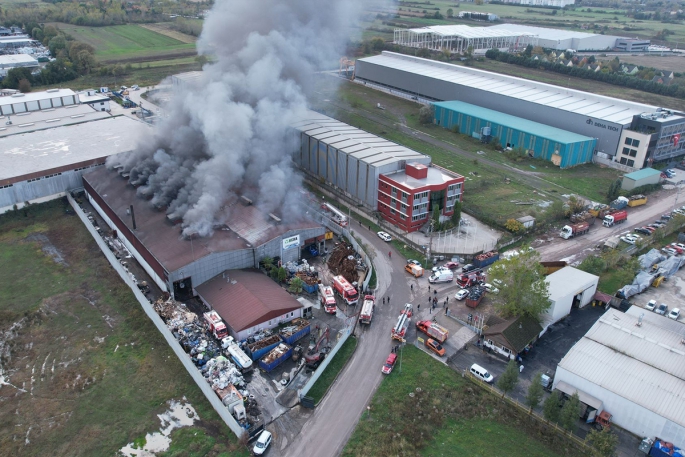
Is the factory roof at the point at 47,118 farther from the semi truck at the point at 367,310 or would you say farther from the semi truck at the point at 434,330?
the semi truck at the point at 434,330

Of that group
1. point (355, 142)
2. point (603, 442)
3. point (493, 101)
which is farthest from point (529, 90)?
point (603, 442)

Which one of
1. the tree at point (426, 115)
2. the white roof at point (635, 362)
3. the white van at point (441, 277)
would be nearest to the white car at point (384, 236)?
the white van at point (441, 277)

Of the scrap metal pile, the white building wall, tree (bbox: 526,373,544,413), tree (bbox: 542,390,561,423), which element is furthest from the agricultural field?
the white building wall

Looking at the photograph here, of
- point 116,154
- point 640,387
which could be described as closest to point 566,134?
point 640,387

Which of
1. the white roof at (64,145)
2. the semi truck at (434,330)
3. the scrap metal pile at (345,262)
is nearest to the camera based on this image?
the semi truck at (434,330)

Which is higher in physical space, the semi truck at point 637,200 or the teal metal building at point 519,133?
the teal metal building at point 519,133

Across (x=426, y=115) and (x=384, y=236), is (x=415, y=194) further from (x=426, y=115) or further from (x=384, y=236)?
(x=426, y=115)
